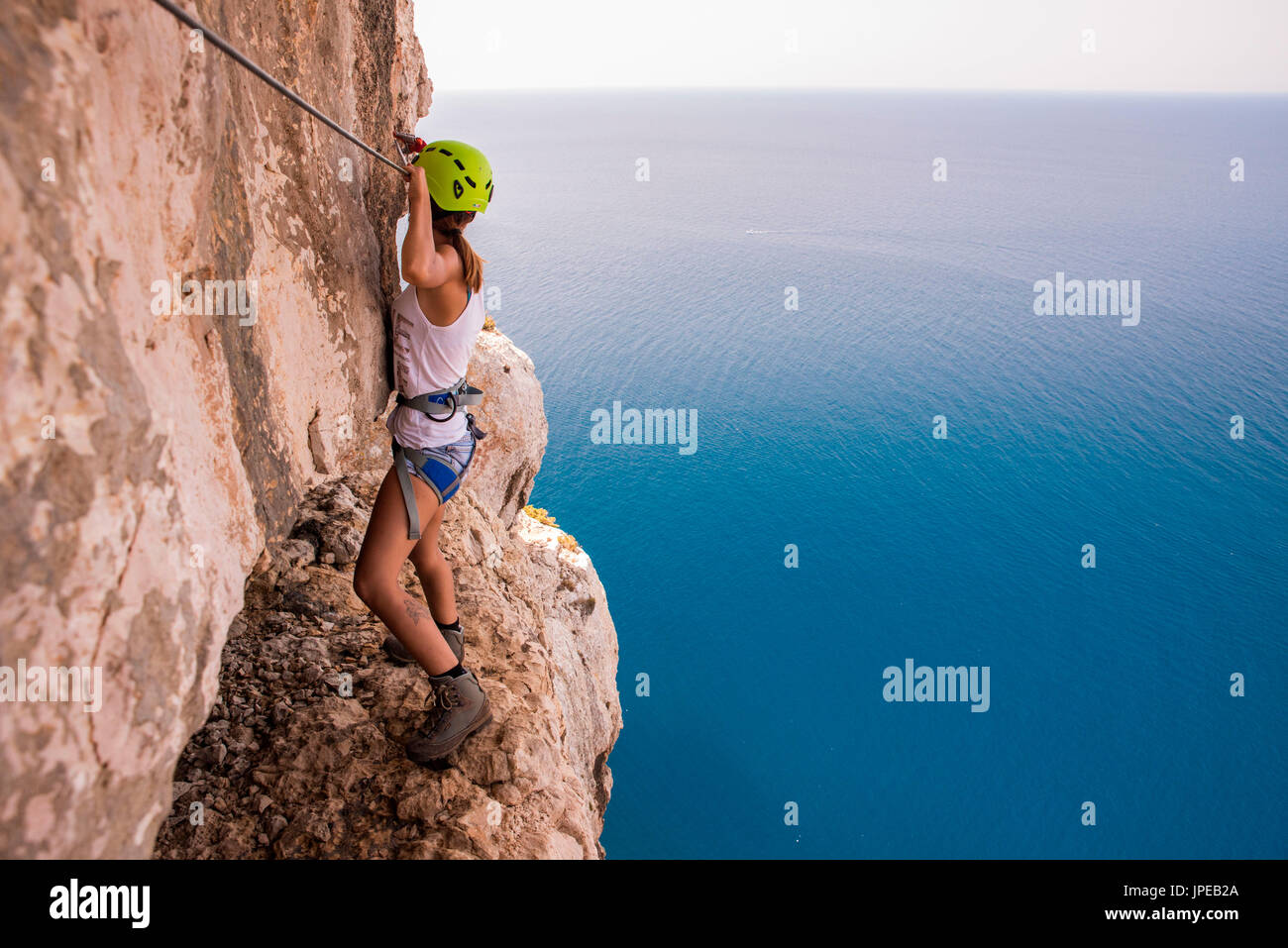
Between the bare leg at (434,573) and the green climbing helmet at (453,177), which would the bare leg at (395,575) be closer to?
the bare leg at (434,573)

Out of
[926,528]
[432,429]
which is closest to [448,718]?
[432,429]

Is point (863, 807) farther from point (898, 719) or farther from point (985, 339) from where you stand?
point (985, 339)

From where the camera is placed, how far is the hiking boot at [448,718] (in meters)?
4.57

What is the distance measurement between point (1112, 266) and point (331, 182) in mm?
61409

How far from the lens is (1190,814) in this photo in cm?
2045

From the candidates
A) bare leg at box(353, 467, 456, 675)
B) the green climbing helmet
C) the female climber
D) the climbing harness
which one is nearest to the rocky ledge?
the female climber

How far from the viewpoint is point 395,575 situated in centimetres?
436

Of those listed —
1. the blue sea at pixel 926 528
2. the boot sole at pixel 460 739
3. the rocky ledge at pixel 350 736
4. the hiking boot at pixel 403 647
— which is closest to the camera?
the rocky ledge at pixel 350 736

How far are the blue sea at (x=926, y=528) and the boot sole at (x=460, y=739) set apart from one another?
1578 cm

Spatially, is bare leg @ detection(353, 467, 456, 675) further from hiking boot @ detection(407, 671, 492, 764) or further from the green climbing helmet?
the green climbing helmet

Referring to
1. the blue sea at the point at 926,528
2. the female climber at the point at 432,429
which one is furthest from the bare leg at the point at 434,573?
the blue sea at the point at 926,528

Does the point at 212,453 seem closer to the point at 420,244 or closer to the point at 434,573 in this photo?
the point at 434,573

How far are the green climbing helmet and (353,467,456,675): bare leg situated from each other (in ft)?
5.11

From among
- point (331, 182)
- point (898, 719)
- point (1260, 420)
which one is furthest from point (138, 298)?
point (1260, 420)
